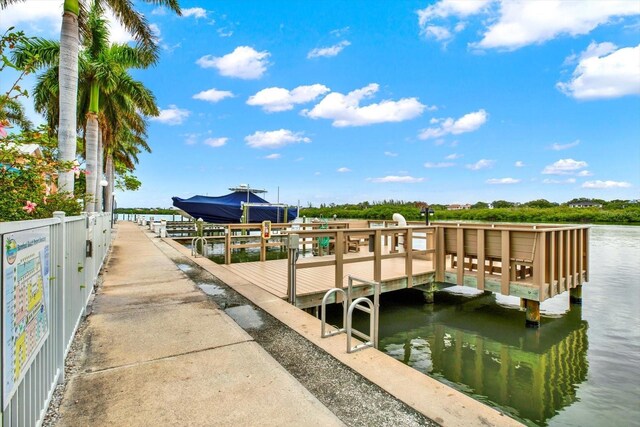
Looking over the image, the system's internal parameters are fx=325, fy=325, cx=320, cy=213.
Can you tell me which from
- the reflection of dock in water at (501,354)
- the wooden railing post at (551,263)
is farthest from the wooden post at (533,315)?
the wooden railing post at (551,263)

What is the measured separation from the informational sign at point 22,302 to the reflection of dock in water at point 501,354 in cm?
432

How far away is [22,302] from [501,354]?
229 inches

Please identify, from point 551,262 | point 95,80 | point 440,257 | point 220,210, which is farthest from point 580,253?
point 95,80

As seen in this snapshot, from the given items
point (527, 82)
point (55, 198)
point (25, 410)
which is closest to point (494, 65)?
point (527, 82)

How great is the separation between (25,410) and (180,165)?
37786mm

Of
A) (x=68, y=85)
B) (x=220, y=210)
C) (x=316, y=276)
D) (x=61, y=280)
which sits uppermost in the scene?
(x=68, y=85)

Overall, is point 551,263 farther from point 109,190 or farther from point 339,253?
point 109,190

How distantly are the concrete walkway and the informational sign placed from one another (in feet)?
2.70

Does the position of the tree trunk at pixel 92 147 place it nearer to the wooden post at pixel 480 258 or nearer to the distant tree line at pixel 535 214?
the wooden post at pixel 480 258

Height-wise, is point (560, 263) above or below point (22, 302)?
below

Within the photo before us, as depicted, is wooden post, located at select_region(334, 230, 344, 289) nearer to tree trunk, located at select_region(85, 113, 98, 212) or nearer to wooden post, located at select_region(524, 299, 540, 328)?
wooden post, located at select_region(524, 299, 540, 328)

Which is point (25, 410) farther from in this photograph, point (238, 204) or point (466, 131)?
point (466, 131)

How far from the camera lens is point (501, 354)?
5086 mm

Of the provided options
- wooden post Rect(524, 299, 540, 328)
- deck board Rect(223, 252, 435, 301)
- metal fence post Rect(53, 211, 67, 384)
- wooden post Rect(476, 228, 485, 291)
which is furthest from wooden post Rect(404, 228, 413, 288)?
metal fence post Rect(53, 211, 67, 384)
